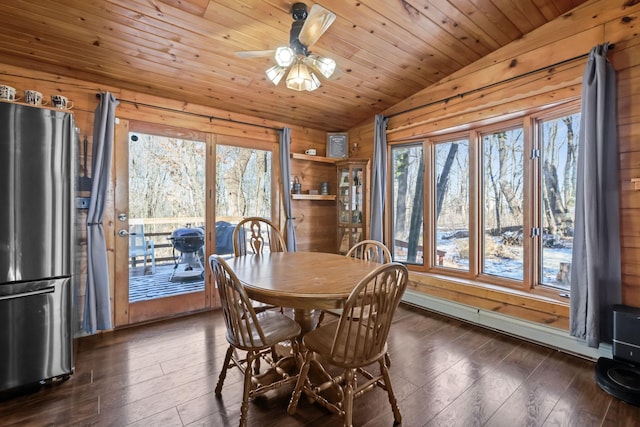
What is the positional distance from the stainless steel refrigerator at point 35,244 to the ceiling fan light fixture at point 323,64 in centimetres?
179

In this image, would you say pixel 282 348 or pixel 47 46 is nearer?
pixel 47 46

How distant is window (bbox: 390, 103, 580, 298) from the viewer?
2799 millimetres

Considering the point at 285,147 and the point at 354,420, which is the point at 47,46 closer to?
the point at 285,147

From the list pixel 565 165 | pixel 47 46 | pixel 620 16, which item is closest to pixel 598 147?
pixel 565 165

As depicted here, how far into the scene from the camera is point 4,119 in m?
1.89

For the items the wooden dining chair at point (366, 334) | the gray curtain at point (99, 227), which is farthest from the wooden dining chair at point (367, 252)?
the gray curtain at point (99, 227)

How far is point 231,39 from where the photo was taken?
8.20ft

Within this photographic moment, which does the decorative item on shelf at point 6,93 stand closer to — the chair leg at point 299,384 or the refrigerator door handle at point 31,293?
the refrigerator door handle at point 31,293

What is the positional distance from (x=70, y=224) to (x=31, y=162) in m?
0.46

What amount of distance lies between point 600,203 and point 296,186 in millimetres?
3177

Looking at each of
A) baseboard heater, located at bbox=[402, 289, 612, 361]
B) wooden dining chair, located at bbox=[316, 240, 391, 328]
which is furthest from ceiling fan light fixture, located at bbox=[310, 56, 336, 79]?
baseboard heater, located at bbox=[402, 289, 612, 361]

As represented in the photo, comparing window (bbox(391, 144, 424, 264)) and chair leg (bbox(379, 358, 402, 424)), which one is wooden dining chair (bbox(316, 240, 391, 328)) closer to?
chair leg (bbox(379, 358, 402, 424))

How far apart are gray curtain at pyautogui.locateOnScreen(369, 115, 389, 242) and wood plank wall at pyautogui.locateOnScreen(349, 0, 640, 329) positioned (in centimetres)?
31

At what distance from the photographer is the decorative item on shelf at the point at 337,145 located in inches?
178
